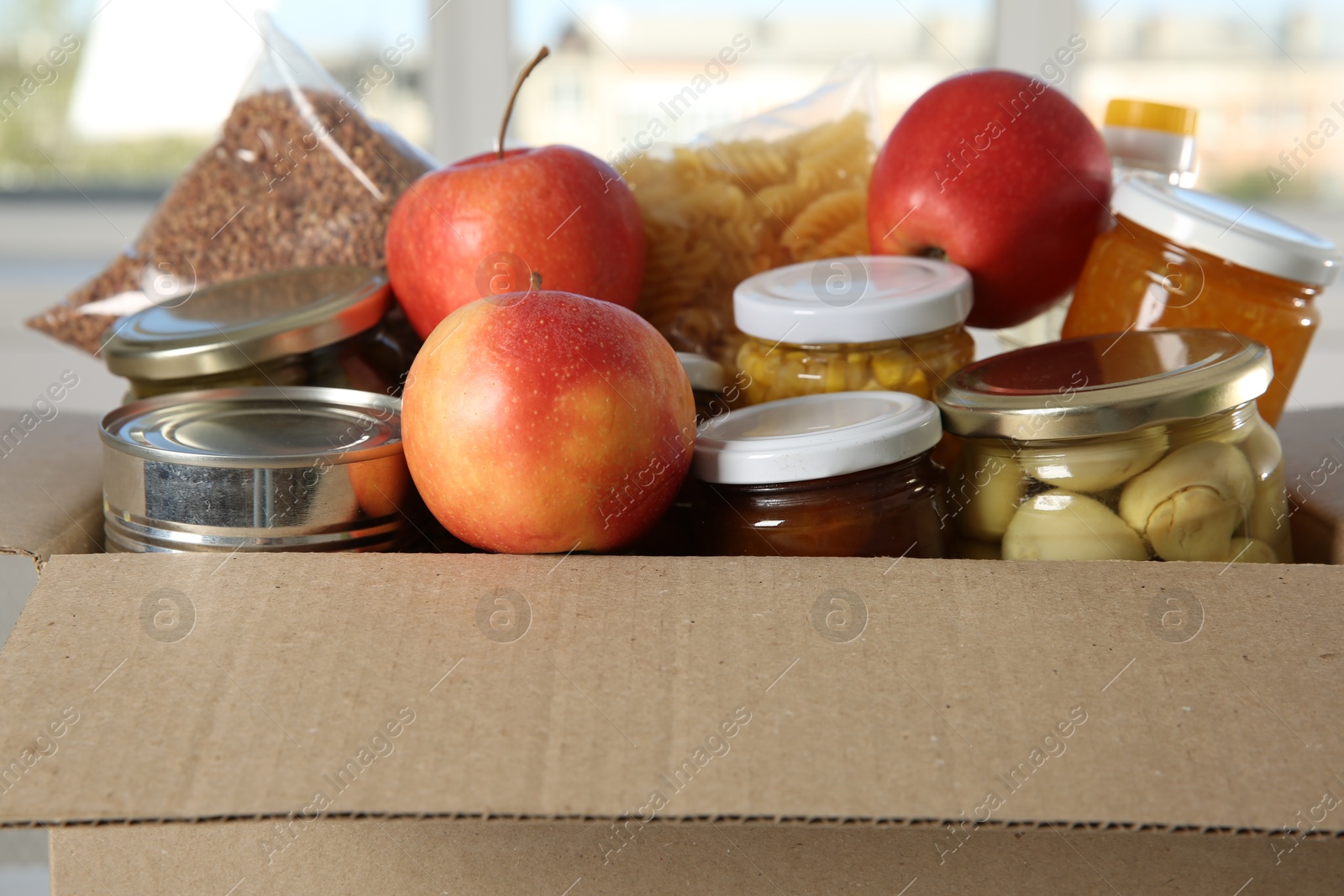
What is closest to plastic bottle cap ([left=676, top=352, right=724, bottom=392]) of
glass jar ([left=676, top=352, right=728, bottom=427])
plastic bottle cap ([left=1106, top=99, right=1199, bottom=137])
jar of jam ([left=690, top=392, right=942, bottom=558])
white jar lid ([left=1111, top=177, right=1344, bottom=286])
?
glass jar ([left=676, top=352, right=728, bottom=427])

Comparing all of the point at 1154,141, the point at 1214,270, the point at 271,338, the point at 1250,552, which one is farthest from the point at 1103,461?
the point at 271,338

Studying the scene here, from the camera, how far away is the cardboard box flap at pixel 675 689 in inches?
17.7

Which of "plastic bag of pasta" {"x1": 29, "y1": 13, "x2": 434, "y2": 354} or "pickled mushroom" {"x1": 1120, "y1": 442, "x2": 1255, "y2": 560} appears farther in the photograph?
"plastic bag of pasta" {"x1": 29, "y1": 13, "x2": 434, "y2": 354}

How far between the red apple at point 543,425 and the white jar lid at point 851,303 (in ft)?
0.40

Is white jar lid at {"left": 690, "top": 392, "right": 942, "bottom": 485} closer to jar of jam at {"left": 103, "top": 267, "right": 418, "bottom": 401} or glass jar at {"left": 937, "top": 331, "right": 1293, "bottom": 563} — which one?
glass jar at {"left": 937, "top": 331, "right": 1293, "bottom": 563}

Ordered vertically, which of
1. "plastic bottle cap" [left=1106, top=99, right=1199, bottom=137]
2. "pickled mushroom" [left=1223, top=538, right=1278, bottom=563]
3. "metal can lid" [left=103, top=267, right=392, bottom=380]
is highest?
"plastic bottle cap" [left=1106, top=99, right=1199, bottom=137]

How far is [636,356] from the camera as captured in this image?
0.62m

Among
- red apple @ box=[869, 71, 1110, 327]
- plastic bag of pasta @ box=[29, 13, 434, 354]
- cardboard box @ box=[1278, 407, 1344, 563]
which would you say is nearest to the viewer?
cardboard box @ box=[1278, 407, 1344, 563]

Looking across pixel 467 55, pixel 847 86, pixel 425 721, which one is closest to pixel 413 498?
pixel 425 721

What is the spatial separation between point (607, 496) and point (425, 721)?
0.18 m

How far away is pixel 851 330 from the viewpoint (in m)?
0.72

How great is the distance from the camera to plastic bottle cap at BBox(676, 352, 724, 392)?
0.78 m

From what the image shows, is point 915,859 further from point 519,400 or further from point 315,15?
point 315,15

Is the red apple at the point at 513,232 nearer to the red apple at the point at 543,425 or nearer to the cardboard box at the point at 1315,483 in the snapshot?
the red apple at the point at 543,425
